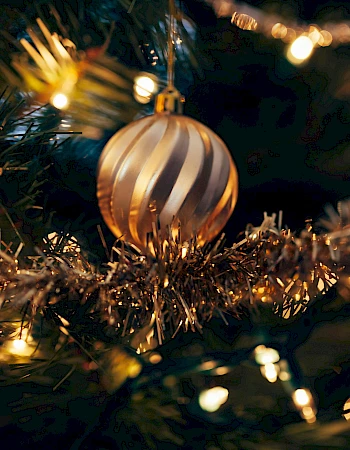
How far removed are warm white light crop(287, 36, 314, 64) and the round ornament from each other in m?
0.21

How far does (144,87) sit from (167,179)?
9.8 inches

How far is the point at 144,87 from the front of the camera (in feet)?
1.64

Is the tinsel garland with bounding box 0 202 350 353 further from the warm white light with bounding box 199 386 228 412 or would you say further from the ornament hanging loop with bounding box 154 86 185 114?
the warm white light with bounding box 199 386 228 412

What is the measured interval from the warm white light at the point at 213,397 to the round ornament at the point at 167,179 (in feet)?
0.71

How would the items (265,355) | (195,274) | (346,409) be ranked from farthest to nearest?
(265,355) < (346,409) < (195,274)

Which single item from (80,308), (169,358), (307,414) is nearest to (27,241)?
(80,308)

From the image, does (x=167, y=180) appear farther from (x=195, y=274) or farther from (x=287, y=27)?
(x=287, y=27)

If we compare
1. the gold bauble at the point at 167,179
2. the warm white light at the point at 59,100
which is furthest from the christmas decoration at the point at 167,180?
the warm white light at the point at 59,100

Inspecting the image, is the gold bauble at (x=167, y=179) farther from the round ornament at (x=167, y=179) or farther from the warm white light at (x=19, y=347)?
the warm white light at (x=19, y=347)

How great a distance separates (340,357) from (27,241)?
0.33 m

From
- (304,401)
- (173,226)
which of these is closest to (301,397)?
(304,401)

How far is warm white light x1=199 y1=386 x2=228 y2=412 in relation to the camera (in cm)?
45

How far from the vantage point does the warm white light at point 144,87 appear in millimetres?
489

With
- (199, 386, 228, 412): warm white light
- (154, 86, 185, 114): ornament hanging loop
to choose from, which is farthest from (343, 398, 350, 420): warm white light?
(154, 86, 185, 114): ornament hanging loop
